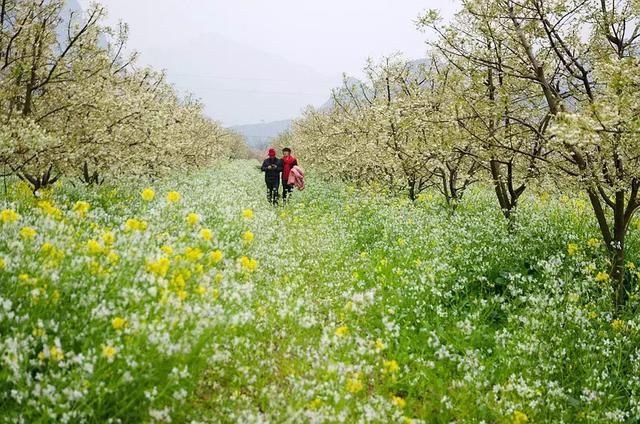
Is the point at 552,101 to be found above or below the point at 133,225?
above

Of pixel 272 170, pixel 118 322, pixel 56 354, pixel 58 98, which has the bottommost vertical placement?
pixel 56 354

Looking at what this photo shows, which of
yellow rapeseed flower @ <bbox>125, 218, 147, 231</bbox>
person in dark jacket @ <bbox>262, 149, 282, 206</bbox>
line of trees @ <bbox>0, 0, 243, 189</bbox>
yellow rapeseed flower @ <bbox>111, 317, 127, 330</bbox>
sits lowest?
yellow rapeseed flower @ <bbox>111, 317, 127, 330</bbox>

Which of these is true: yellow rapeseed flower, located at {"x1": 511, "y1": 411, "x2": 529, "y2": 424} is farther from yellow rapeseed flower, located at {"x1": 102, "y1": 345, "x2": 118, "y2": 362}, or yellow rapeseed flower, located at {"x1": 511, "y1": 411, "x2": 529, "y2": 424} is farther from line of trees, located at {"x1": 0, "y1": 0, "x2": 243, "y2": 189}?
line of trees, located at {"x1": 0, "y1": 0, "x2": 243, "y2": 189}

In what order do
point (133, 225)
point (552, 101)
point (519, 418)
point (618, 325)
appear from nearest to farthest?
point (519, 418), point (133, 225), point (618, 325), point (552, 101)

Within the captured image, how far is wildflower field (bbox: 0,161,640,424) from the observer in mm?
3945

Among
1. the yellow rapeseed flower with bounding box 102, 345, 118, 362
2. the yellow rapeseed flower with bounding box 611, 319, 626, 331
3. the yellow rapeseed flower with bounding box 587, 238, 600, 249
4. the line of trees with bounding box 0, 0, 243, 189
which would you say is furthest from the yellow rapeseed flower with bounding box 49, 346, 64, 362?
the yellow rapeseed flower with bounding box 587, 238, 600, 249

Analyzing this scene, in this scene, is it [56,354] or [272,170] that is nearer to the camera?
[56,354]

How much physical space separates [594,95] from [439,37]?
3372 millimetres

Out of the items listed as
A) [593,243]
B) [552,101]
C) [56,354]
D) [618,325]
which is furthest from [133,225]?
[593,243]

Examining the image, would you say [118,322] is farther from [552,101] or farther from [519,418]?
[552,101]

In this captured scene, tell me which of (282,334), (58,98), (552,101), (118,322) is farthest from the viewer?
(58,98)

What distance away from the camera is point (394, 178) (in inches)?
792

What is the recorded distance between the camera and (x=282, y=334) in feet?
18.7

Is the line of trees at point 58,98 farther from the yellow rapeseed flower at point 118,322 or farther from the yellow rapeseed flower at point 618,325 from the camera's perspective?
the yellow rapeseed flower at point 618,325
